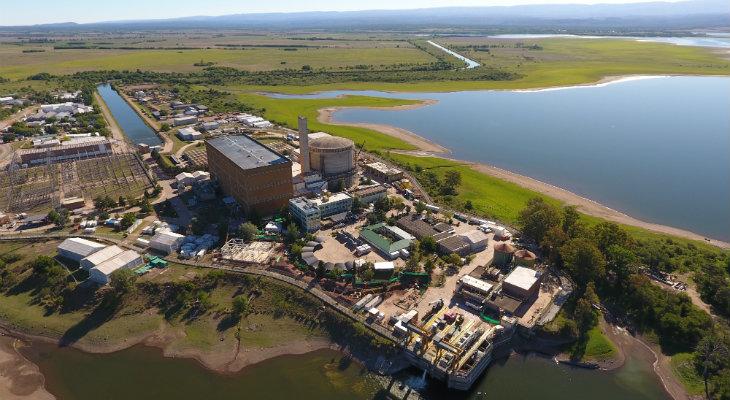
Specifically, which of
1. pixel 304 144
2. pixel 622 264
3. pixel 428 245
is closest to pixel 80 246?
pixel 304 144

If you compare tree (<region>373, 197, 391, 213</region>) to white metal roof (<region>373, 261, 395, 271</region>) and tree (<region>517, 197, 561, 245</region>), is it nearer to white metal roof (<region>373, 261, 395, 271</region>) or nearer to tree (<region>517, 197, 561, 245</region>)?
white metal roof (<region>373, 261, 395, 271</region>)

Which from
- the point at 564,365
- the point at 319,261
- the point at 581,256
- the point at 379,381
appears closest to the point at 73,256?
the point at 319,261

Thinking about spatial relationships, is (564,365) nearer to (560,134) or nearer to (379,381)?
(379,381)

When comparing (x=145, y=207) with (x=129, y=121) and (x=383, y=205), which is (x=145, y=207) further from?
(x=129, y=121)

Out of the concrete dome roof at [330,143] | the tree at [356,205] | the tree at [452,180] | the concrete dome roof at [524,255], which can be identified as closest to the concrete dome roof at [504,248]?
the concrete dome roof at [524,255]

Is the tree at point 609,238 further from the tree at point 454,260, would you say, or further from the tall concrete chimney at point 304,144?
the tall concrete chimney at point 304,144

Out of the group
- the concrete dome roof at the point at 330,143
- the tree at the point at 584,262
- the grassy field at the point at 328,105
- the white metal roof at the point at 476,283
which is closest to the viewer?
the white metal roof at the point at 476,283

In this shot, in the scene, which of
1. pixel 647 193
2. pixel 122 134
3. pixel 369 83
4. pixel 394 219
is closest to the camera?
pixel 394 219

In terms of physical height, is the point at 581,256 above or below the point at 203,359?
above
